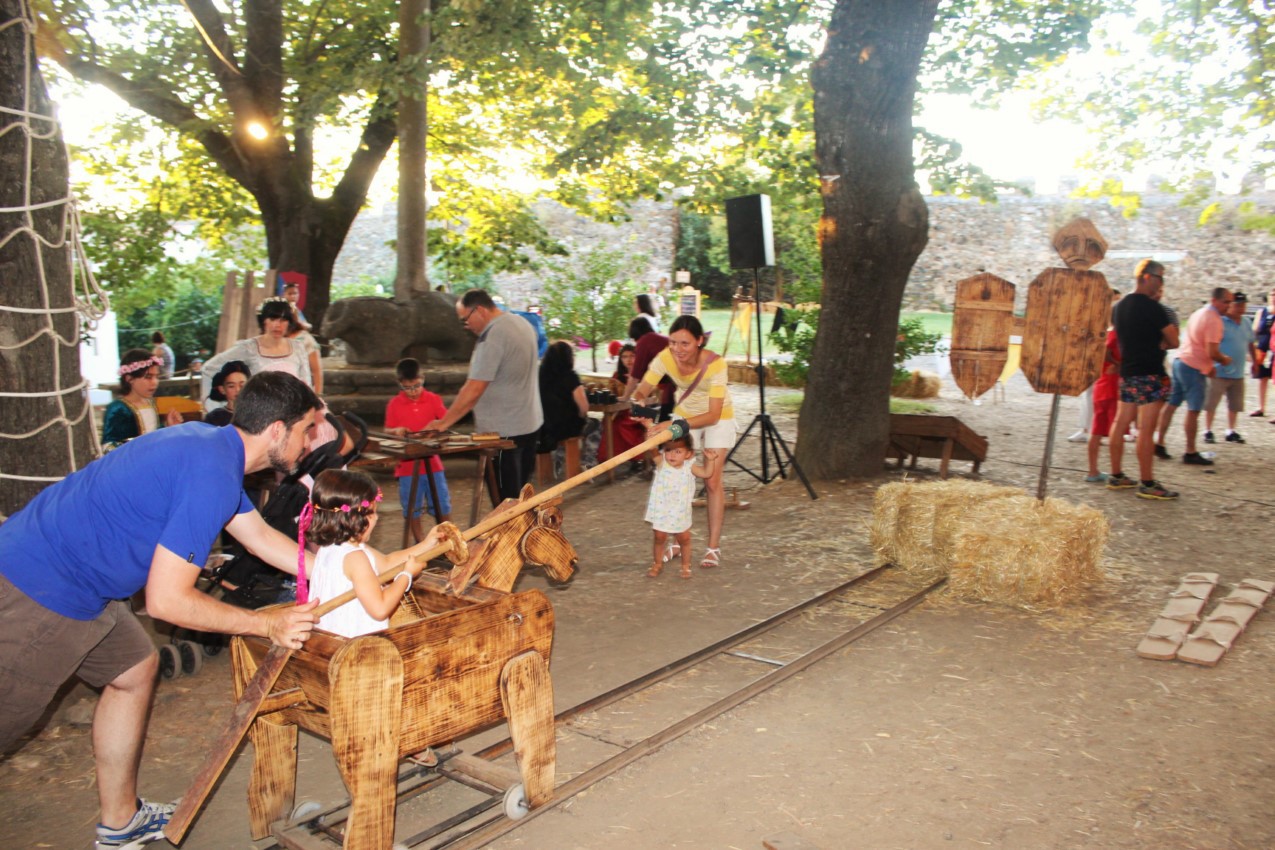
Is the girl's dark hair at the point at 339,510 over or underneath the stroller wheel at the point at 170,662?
over

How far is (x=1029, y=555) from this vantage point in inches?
259

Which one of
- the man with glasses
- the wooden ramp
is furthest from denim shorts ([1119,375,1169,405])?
the wooden ramp

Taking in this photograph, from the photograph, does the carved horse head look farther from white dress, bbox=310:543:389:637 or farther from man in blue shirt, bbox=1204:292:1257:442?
man in blue shirt, bbox=1204:292:1257:442

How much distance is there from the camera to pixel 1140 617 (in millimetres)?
6375

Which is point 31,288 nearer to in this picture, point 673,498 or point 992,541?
point 673,498

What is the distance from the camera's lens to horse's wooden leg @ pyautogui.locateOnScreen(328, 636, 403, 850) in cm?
306

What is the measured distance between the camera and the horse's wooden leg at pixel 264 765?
11.8 ft

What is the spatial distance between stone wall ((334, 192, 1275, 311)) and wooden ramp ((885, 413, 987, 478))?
22.0 meters

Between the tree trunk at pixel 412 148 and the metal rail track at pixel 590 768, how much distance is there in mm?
8226

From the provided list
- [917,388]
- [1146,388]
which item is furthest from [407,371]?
[917,388]

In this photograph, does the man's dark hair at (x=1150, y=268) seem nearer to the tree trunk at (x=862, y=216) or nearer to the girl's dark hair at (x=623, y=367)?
the tree trunk at (x=862, y=216)

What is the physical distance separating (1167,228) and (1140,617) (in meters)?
31.8

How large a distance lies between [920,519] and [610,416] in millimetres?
4106

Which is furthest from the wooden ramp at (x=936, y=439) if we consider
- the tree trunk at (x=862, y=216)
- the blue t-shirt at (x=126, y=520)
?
the blue t-shirt at (x=126, y=520)
